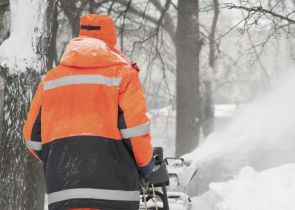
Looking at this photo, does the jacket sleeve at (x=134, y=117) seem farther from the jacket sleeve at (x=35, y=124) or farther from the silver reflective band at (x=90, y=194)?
the jacket sleeve at (x=35, y=124)

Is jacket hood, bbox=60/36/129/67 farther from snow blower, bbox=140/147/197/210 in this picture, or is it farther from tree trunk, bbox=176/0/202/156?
tree trunk, bbox=176/0/202/156

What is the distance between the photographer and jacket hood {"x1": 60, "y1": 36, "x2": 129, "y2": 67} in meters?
3.22

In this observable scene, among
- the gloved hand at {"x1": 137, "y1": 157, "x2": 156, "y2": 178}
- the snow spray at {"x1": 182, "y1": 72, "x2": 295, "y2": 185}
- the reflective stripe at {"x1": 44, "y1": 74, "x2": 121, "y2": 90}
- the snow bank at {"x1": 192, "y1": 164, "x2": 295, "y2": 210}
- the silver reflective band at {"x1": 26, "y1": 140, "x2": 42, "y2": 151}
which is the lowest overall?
the snow spray at {"x1": 182, "y1": 72, "x2": 295, "y2": 185}

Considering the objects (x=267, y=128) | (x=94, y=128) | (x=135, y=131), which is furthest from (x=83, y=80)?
(x=267, y=128)

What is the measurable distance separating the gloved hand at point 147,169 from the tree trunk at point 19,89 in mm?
2159

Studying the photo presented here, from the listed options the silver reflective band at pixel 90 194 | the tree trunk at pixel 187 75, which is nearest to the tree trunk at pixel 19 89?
the silver reflective band at pixel 90 194

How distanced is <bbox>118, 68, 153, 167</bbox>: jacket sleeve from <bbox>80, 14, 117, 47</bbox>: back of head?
33 centimetres

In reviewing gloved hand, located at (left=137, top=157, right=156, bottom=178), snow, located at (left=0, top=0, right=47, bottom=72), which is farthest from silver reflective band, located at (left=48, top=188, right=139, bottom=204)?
snow, located at (left=0, top=0, right=47, bottom=72)

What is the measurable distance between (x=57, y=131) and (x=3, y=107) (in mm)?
2189

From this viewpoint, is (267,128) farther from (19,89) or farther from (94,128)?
(94,128)

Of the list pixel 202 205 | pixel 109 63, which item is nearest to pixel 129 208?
pixel 109 63

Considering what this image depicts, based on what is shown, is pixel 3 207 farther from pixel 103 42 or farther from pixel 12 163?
pixel 103 42

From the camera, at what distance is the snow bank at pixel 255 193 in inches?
211

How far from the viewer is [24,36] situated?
17.0 feet
